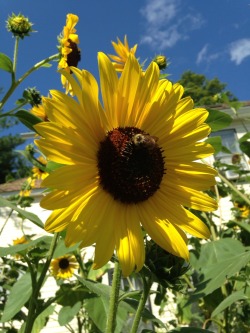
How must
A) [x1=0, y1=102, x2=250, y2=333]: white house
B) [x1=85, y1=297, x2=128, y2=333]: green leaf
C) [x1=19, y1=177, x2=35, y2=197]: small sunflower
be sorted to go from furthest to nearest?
[x1=0, y1=102, x2=250, y2=333]: white house
[x1=19, y1=177, x2=35, y2=197]: small sunflower
[x1=85, y1=297, x2=128, y2=333]: green leaf

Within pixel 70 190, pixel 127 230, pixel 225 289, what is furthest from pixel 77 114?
pixel 225 289

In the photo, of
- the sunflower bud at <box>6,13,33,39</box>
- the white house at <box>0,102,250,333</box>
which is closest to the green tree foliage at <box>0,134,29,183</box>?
the white house at <box>0,102,250,333</box>

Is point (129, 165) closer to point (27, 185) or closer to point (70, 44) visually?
point (70, 44)

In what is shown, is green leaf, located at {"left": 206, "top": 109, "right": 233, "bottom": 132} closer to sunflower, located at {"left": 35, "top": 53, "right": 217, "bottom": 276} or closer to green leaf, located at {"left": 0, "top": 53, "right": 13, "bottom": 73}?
sunflower, located at {"left": 35, "top": 53, "right": 217, "bottom": 276}

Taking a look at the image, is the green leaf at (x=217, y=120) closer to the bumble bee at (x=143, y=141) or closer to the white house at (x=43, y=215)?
the bumble bee at (x=143, y=141)

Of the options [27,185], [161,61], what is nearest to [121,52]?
[161,61]

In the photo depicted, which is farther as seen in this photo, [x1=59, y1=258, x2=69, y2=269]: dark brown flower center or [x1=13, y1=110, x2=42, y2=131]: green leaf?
[x1=59, y1=258, x2=69, y2=269]: dark brown flower center

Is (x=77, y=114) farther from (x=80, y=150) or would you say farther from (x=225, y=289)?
(x=225, y=289)
